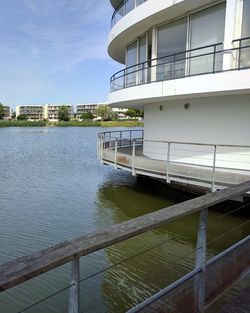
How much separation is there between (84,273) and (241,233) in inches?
174

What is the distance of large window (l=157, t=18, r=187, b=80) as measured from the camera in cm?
1301

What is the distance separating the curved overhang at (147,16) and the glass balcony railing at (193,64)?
144cm

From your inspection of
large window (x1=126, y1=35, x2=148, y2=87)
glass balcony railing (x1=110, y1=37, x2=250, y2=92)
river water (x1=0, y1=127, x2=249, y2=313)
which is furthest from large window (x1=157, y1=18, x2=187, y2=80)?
river water (x1=0, y1=127, x2=249, y2=313)

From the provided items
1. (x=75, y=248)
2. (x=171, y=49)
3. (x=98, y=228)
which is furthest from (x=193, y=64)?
(x=75, y=248)

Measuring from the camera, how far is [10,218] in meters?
11.1

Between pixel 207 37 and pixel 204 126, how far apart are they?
3.03 m

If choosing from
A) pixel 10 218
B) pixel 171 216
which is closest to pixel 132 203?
pixel 10 218

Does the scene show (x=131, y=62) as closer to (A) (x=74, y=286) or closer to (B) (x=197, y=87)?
(B) (x=197, y=87)

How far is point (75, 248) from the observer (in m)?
1.82

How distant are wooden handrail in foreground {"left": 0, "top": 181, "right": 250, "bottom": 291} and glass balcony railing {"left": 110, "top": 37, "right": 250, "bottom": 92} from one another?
9.30 meters

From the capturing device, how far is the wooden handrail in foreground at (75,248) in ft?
5.16

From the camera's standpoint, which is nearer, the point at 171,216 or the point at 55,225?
the point at 171,216

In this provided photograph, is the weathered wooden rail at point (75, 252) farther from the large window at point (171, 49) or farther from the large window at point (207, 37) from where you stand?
the large window at point (171, 49)

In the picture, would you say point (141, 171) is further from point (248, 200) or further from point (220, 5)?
point (220, 5)
